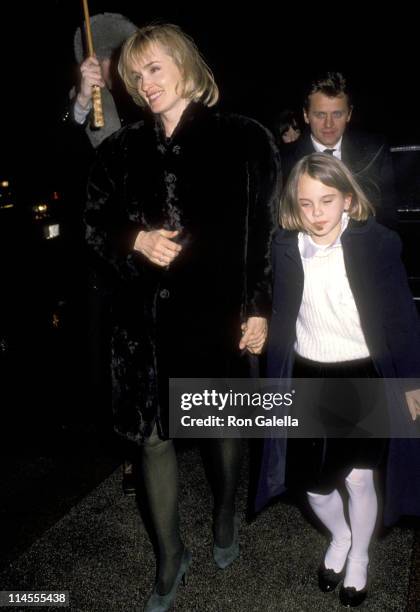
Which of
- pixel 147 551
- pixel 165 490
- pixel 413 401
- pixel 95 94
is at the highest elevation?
pixel 95 94

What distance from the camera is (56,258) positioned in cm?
386

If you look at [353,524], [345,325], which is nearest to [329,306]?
[345,325]

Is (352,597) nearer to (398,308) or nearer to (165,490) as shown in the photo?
(165,490)

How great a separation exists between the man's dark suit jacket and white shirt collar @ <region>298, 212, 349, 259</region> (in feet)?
3.52

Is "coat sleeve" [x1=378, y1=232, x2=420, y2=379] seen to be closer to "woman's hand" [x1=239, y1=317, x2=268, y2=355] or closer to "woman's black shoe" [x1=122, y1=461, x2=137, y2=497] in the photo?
"woman's hand" [x1=239, y1=317, x2=268, y2=355]

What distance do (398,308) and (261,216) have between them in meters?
0.61

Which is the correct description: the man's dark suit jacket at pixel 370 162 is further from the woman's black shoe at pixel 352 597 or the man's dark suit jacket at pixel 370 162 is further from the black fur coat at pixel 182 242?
the woman's black shoe at pixel 352 597

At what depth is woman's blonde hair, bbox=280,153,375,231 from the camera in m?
1.90

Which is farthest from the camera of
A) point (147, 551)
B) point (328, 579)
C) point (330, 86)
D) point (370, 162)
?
point (370, 162)

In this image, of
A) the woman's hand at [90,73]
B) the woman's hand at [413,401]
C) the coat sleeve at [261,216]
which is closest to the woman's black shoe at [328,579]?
the woman's hand at [413,401]

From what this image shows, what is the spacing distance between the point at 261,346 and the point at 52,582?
142cm

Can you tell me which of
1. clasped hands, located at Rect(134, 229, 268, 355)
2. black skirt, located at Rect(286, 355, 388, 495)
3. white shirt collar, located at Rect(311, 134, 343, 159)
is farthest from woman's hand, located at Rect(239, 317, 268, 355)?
white shirt collar, located at Rect(311, 134, 343, 159)

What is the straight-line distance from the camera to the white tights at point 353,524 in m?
2.05

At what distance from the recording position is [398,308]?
1.90m
